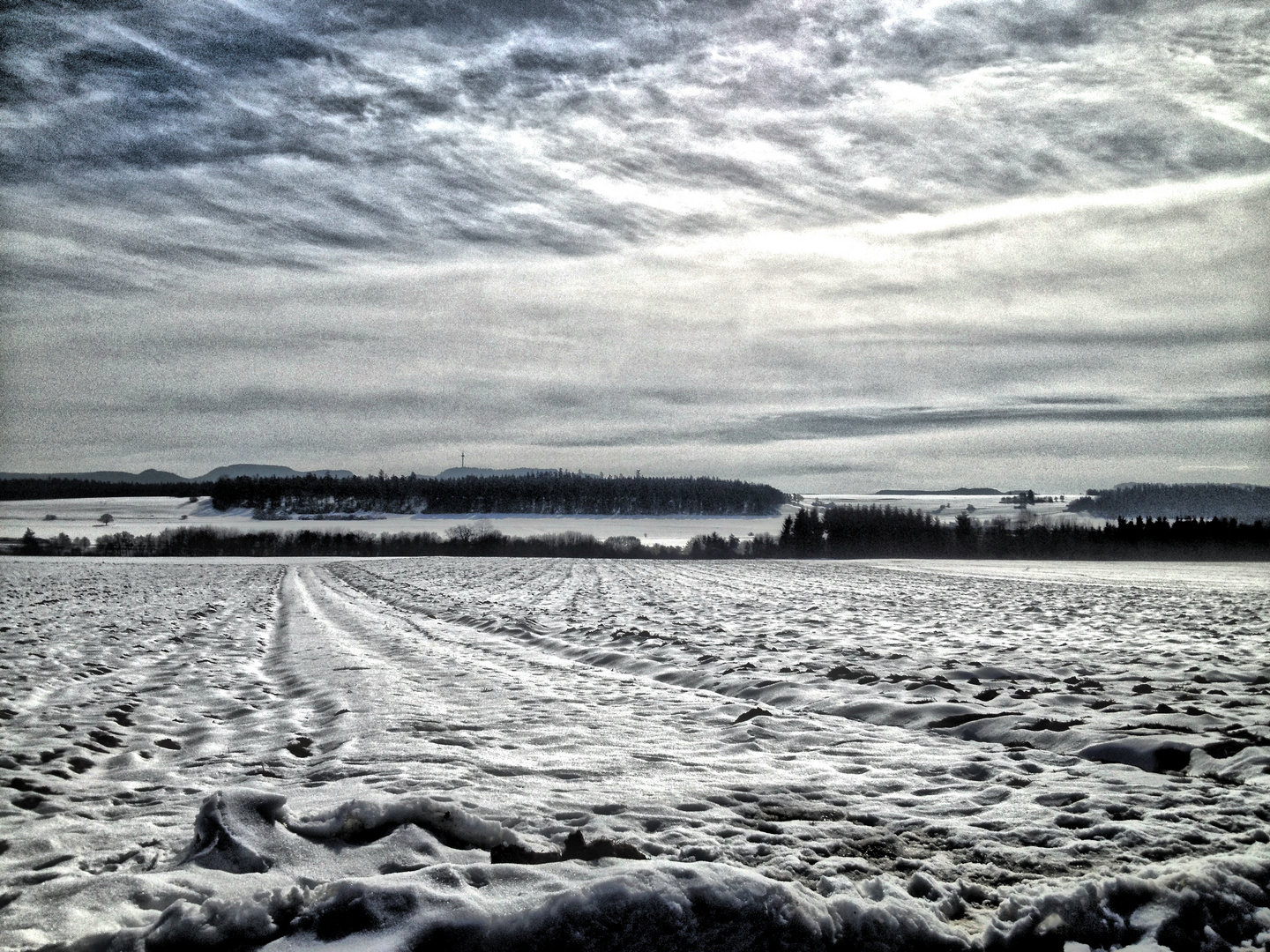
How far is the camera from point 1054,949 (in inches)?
126

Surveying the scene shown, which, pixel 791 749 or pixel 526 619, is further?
pixel 526 619

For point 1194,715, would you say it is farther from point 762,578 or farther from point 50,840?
point 762,578

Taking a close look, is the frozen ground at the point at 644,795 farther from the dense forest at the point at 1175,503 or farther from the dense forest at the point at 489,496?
the dense forest at the point at 489,496

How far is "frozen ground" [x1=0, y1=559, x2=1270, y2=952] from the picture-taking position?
10.6 ft

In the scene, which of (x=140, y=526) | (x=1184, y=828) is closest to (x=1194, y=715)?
(x=1184, y=828)

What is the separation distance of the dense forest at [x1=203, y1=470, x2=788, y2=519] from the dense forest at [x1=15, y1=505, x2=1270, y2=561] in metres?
38.3

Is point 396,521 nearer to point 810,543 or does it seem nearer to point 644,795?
point 810,543

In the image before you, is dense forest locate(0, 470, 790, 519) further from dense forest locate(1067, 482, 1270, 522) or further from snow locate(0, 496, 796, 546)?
dense forest locate(1067, 482, 1270, 522)

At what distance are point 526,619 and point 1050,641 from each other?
35.3ft

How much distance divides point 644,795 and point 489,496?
490ft

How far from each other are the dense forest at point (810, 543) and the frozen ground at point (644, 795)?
70.1 m

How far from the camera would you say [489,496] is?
496 feet

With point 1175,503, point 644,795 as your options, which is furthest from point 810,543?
point 644,795

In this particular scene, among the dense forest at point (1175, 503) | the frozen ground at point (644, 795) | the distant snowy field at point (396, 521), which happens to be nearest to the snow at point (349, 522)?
the distant snowy field at point (396, 521)
